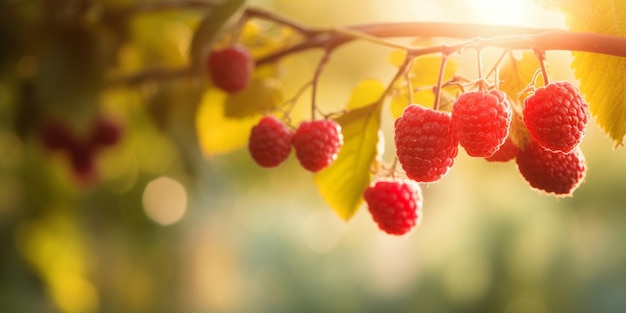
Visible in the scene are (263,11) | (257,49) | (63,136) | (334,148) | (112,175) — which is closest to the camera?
(334,148)

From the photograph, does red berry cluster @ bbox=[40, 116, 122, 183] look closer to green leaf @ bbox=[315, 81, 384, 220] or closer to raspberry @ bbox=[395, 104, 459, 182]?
green leaf @ bbox=[315, 81, 384, 220]

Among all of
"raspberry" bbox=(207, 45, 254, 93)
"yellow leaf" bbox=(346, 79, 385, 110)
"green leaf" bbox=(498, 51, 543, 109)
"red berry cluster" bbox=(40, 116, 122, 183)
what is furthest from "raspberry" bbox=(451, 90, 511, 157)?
"red berry cluster" bbox=(40, 116, 122, 183)

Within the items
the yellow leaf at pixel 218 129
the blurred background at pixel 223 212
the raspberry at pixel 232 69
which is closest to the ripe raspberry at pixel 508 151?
the blurred background at pixel 223 212

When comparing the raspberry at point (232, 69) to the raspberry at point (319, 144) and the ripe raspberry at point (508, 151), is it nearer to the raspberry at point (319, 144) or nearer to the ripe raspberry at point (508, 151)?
the raspberry at point (319, 144)

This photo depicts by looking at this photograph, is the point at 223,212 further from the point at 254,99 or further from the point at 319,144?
the point at 319,144

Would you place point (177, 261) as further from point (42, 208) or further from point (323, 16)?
point (42, 208)

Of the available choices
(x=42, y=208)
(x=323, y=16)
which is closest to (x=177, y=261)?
(x=323, y=16)

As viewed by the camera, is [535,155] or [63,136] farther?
[63,136]

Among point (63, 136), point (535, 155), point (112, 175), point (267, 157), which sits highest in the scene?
point (535, 155)
